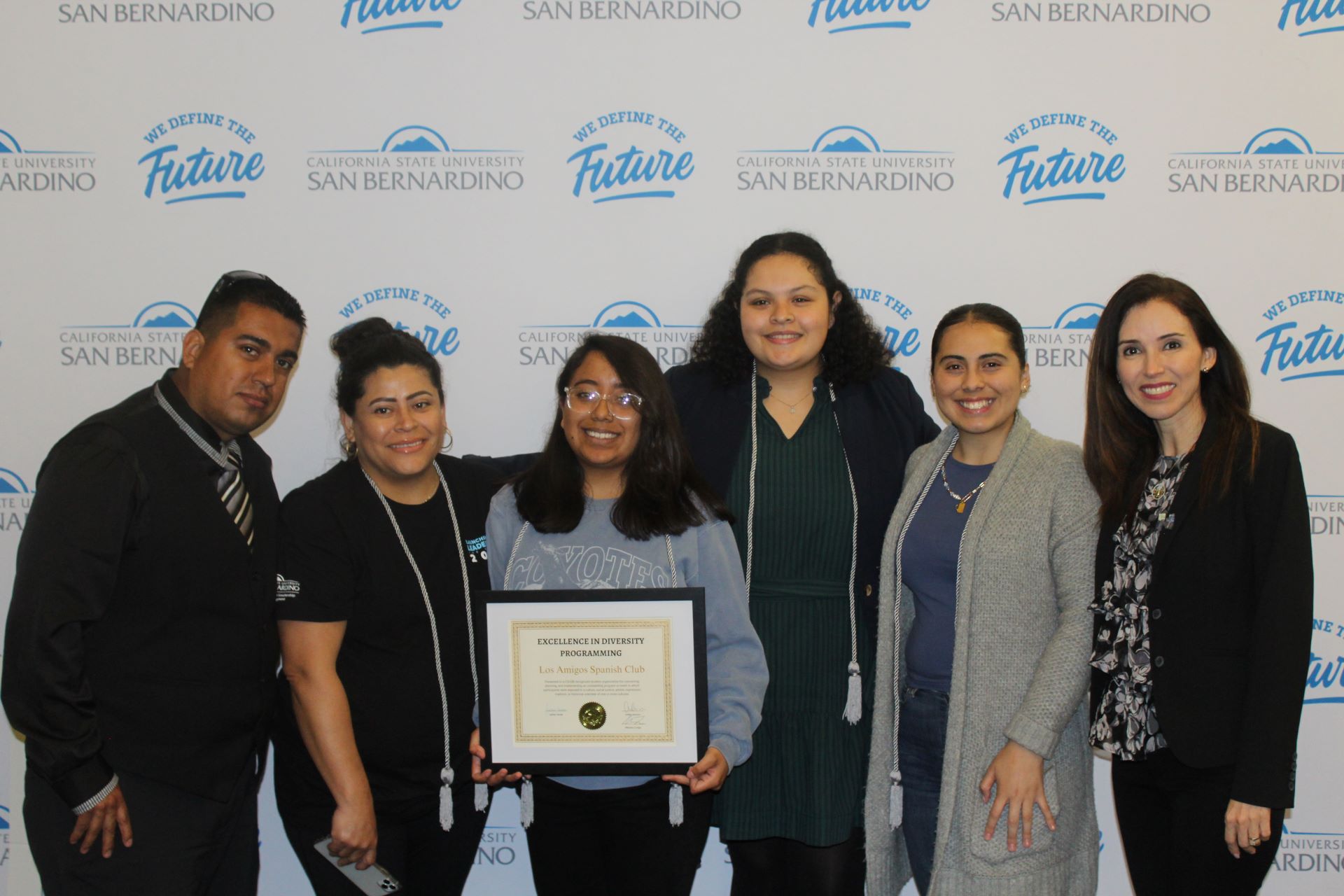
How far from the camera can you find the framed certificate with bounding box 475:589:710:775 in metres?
2.03

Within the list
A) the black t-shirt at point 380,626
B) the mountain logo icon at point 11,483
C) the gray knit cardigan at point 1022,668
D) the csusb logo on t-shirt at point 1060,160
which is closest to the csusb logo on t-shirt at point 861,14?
the csusb logo on t-shirt at point 1060,160

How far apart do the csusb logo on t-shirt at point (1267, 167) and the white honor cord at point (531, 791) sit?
2263 mm

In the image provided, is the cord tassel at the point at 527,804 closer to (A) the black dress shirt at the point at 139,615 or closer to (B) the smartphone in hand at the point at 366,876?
(B) the smartphone in hand at the point at 366,876

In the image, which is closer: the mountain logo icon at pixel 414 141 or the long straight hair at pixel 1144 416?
the long straight hair at pixel 1144 416

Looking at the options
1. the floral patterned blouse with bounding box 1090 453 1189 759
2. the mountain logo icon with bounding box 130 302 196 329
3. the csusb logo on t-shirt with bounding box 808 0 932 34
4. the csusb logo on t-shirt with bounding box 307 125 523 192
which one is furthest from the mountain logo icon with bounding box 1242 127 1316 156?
the mountain logo icon with bounding box 130 302 196 329

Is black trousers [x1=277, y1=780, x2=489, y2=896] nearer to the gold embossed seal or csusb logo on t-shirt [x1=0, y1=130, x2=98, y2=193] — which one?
the gold embossed seal

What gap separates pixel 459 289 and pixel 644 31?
104 cm

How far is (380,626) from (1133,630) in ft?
5.39

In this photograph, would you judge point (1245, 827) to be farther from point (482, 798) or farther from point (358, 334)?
point (358, 334)

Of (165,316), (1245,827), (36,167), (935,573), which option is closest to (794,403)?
(935,573)

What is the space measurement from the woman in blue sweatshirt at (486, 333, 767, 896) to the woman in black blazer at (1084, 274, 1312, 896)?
0.82 m

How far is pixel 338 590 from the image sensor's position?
2.08 m

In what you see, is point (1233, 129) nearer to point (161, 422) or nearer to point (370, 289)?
point (370, 289)

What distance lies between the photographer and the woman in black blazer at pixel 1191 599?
1.89 metres
